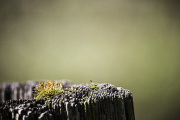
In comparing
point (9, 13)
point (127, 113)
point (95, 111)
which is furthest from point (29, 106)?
point (9, 13)

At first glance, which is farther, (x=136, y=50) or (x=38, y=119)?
(x=136, y=50)

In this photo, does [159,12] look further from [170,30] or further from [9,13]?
[9,13]

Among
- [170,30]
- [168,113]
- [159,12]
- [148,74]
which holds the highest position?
[159,12]

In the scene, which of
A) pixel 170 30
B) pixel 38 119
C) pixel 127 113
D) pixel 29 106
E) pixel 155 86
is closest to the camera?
pixel 38 119

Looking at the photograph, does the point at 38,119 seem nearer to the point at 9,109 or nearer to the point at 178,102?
the point at 9,109

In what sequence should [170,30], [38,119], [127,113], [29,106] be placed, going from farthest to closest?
[170,30]
[127,113]
[29,106]
[38,119]

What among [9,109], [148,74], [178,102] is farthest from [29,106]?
[178,102]

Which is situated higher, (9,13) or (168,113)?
(9,13)
